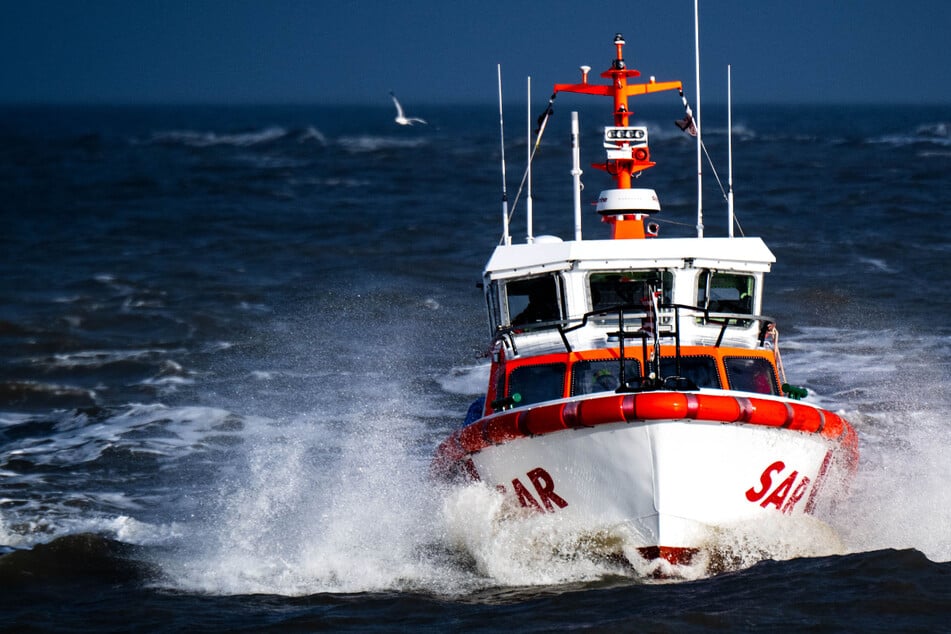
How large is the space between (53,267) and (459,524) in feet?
62.0

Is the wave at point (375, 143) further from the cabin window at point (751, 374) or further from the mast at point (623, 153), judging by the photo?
the cabin window at point (751, 374)

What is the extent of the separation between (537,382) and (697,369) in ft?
4.16

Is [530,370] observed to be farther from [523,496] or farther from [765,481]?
[765,481]

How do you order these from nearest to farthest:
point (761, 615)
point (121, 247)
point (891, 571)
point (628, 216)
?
1. point (761, 615)
2. point (891, 571)
3. point (628, 216)
4. point (121, 247)

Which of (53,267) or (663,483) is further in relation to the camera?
(53,267)

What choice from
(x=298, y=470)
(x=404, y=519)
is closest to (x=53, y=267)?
(x=298, y=470)

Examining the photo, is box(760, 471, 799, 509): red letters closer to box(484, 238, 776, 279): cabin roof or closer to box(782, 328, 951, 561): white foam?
box(782, 328, 951, 561): white foam

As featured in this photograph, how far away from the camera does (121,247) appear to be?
97.6 ft

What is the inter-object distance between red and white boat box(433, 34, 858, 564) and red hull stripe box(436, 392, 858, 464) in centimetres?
1

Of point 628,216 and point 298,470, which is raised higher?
point 628,216

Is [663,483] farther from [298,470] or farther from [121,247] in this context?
[121,247]

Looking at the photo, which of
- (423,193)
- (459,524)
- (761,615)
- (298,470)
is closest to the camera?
(761,615)

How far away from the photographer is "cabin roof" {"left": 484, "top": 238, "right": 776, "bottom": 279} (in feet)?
36.2

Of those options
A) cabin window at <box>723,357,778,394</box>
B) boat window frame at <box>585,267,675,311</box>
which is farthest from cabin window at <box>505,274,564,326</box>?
cabin window at <box>723,357,778,394</box>
